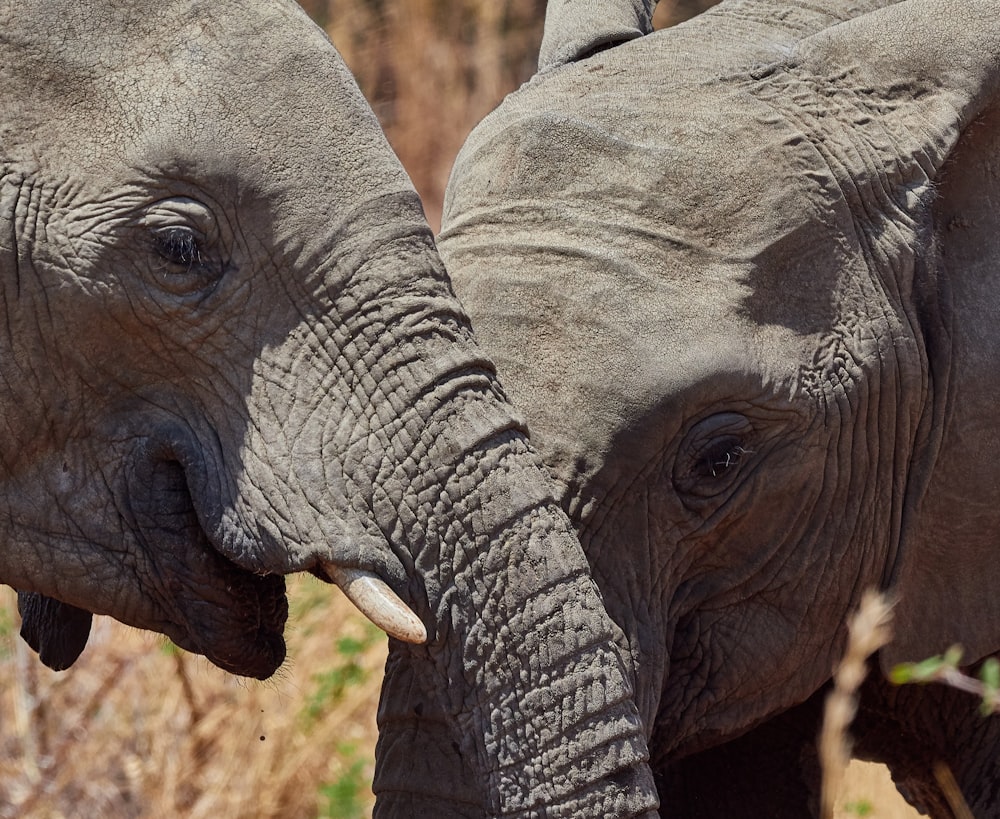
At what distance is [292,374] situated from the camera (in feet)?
9.45

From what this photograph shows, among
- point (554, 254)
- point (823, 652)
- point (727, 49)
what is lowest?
point (823, 652)

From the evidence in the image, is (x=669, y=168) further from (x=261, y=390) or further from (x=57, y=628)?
(x=57, y=628)

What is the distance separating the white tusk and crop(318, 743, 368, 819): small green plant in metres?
1.81

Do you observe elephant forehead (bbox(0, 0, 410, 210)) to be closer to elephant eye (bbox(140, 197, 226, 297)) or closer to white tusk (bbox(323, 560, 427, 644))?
elephant eye (bbox(140, 197, 226, 297))

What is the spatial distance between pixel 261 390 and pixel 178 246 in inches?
9.3

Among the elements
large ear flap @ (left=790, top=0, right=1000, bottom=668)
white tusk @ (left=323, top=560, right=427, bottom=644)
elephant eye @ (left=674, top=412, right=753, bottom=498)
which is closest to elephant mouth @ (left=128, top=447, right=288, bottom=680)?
white tusk @ (left=323, top=560, right=427, bottom=644)

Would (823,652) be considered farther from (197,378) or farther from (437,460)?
(197,378)

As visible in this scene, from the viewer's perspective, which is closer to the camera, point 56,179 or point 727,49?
point 56,179

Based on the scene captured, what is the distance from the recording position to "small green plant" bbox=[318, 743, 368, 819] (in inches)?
178

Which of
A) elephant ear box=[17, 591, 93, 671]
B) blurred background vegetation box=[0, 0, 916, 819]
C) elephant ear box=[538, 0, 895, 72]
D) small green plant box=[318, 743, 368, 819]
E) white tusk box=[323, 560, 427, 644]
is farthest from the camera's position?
blurred background vegetation box=[0, 0, 916, 819]

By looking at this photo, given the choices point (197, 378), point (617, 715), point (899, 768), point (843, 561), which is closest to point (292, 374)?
point (197, 378)

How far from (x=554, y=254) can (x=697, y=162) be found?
297mm

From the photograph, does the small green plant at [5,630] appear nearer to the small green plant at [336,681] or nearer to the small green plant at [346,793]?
the small green plant at [336,681]

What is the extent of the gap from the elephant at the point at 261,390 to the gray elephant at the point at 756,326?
1.02 ft
